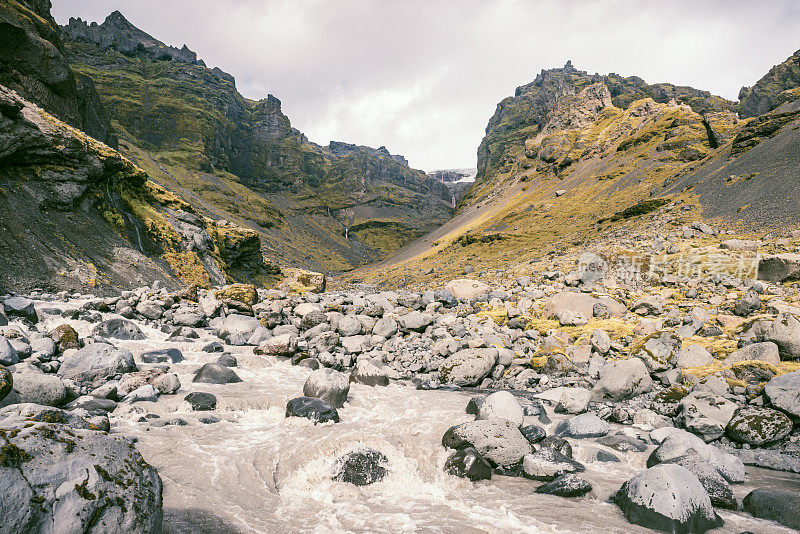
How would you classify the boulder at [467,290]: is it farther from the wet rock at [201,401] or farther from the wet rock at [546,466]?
the wet rock at [201,401]

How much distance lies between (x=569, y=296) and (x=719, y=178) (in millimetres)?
53333

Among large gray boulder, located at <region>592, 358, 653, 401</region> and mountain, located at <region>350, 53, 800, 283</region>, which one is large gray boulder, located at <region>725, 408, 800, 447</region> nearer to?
large gray boulder, located at <region>592, 358, 653, 401</region>

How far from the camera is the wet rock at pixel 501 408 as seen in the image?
10359 millimetres

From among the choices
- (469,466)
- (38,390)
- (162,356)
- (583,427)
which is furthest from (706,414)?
(162,356)

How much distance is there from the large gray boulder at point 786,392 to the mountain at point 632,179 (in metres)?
35.8

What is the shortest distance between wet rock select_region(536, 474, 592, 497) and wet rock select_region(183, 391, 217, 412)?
887 centimetres

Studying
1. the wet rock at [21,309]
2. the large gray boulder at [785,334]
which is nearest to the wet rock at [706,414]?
the large gray boulder at [785,334]

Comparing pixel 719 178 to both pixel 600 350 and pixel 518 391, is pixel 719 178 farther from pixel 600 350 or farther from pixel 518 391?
pixel 518 391

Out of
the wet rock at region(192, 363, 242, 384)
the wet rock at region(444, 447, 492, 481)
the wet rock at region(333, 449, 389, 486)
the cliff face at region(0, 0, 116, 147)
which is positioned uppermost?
the cliff face at region(0, 0, 116, 147)

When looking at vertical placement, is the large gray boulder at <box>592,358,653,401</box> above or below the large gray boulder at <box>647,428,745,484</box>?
above

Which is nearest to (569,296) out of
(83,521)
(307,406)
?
(307,406)

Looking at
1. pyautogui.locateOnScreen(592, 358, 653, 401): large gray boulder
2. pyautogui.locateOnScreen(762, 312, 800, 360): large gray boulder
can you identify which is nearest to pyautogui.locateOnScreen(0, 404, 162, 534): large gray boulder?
pyautogui.locateOnScreen(592, 358, 653, 401): large gray boulder

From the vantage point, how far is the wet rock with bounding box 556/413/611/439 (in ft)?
32.7

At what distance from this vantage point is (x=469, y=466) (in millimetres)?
7805
